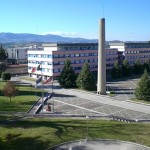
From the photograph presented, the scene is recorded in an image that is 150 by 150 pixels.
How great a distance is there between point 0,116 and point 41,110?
7.14 m

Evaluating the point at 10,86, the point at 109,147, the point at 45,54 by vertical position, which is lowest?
the point at 109,147

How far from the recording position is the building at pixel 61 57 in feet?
250

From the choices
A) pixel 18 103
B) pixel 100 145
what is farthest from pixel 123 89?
pixel 100 145

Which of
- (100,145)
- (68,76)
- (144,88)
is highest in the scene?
(68,76)

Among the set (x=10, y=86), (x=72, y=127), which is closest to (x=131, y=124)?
(x=72, y=127)

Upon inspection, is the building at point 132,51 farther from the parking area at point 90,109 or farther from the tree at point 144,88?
the parking area at point 90,109

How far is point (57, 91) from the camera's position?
6131 centimetres

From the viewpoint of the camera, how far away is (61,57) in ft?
253

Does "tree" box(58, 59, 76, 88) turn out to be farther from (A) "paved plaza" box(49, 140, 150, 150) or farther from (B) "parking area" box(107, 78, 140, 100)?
(A) "paved plaza" box(49, 140, 150, 150)

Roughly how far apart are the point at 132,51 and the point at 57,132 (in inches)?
2854

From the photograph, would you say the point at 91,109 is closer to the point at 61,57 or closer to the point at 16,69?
the point at 61,57

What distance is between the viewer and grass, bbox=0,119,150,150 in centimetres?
2733

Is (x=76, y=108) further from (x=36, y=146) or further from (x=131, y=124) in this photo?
(x=36, y=146)

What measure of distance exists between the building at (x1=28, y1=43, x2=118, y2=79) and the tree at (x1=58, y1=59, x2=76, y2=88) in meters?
9.57
